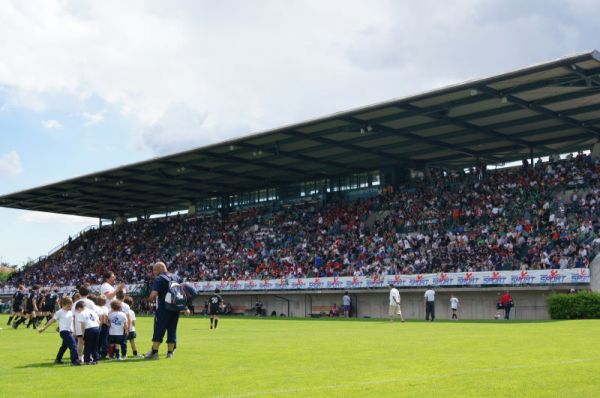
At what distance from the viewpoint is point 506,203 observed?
41.3 meters

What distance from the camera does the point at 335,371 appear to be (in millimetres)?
11828

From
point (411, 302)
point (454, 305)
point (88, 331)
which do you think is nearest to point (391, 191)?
point (411, 302)

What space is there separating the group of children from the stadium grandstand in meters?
21.3

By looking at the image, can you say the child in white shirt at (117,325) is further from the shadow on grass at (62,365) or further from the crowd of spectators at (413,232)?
the crowd of spectators at (413,232)

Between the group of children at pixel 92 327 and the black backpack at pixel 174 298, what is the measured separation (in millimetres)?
1388

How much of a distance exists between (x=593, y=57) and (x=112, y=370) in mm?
23043

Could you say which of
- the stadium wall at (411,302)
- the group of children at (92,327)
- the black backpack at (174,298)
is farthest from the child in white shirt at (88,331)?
the stadium wall at (411,302)

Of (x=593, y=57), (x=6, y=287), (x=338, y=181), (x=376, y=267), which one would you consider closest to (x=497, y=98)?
(x=593, y=57)

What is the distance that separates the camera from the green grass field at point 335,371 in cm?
955

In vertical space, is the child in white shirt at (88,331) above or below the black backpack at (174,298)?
below

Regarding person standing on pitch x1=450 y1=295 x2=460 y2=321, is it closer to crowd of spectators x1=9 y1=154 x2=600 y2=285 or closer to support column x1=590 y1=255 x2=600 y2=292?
crowd of spectators x1=9 y1=154 x2=600 y2=285

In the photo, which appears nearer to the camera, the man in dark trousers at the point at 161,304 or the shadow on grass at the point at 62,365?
the shadow on grass at the point at 62,365

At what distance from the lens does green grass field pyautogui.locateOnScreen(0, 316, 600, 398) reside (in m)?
9.55

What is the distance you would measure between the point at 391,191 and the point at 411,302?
12.2 metres
